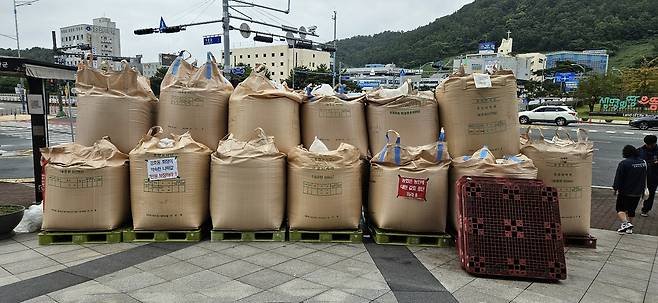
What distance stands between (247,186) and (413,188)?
1865 millimetres

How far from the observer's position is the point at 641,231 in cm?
624

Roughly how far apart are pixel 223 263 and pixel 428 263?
82.6 inches

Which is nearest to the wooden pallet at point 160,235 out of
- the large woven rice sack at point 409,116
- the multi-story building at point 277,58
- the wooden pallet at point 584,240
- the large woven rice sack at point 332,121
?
the large woven rice sack at point 332,121

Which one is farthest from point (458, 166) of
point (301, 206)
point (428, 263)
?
point (301, 206)

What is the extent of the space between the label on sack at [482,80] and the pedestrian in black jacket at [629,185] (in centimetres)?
270

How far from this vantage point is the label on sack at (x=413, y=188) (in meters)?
4.74

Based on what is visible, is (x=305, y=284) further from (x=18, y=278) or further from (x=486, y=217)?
(x=18, y=278)

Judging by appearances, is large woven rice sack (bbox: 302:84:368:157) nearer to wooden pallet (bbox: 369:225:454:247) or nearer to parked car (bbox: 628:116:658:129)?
wooden pallet (bbox: 369:225:454:247)

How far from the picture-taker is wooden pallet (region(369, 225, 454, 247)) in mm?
4891

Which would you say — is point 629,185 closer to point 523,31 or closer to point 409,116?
point 409,116

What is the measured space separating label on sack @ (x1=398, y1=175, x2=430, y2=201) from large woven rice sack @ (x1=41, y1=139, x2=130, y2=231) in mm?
3252

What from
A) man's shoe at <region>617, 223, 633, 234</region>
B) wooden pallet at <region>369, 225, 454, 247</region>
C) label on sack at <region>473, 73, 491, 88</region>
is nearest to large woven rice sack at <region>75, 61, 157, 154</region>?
wooden pallet at <region>369, 225, 454, 247</region>

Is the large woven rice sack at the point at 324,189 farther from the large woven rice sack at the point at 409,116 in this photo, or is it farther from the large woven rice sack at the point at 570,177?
the large woven rice sack at the point at 570,177

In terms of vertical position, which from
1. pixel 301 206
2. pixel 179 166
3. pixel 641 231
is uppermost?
pixel 179 166
